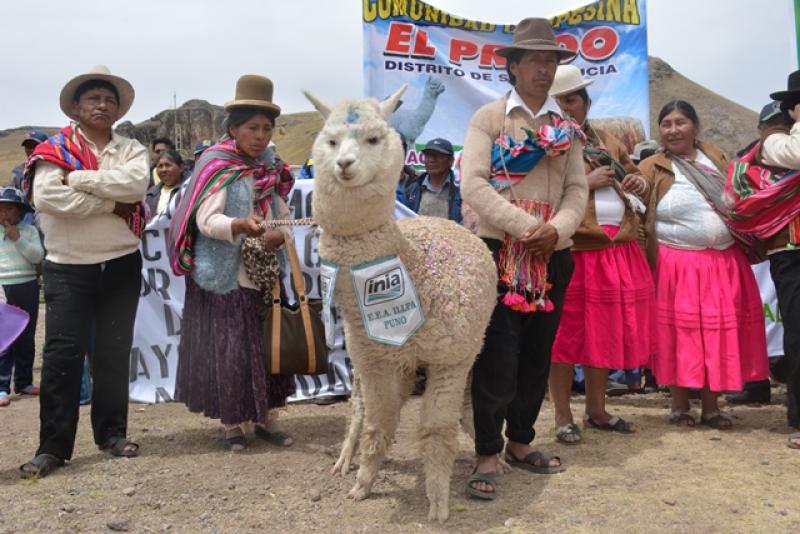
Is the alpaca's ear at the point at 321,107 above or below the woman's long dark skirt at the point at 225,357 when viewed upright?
above

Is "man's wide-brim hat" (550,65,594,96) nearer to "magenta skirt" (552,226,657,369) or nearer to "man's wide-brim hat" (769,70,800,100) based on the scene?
"magenta skirt" (552,226,657,369)

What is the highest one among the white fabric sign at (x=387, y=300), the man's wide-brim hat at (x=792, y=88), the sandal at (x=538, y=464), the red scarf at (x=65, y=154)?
the man's wide-brim hat at (x=792, y=88)

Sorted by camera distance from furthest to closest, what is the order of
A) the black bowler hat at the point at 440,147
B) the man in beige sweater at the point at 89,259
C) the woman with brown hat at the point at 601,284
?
the black bowler hat at the point at 440,147
the woman with brown hat at the point at 601,284
the man in beige sweater at the point at 89,259

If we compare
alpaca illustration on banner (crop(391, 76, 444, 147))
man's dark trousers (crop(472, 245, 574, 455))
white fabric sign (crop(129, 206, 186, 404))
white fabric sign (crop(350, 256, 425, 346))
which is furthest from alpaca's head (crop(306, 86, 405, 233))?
alpaca illustration on banner (crop(391, 76, 444, 147))

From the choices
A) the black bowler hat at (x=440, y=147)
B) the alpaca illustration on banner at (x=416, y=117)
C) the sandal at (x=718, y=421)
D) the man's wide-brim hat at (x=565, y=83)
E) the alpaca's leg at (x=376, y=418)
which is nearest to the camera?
the alpaca's leg at (x=376, y=418)

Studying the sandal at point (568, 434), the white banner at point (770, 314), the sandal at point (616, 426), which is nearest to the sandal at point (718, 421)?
the sandal at point (616, 426)

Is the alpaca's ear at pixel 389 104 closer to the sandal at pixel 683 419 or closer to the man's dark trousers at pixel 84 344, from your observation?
the man's dark trousers at pixel 84 344

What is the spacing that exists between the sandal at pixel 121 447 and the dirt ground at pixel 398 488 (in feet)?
0.23

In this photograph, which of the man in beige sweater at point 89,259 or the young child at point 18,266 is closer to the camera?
the man in beige sweater at point 89,259

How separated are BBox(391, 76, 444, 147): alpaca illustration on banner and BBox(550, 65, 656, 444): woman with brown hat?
2262 mm

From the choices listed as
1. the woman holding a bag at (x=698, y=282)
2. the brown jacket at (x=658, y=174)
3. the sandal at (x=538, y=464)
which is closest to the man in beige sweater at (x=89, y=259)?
the sandal at (x=538, y=464)

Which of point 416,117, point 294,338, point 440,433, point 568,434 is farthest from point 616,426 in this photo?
point 416,117

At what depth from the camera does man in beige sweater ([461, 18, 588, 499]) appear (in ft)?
10.5

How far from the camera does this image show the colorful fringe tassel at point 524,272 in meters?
3.27
